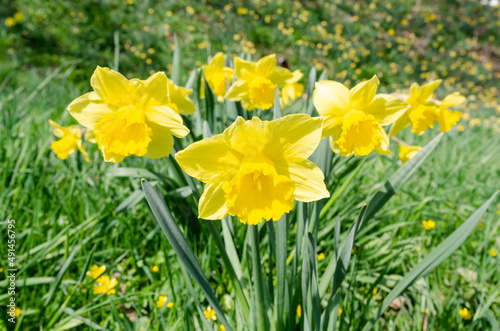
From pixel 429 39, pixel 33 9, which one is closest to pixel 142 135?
pixel 33 9

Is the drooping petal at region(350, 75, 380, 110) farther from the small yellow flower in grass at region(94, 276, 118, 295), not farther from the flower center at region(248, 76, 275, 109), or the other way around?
the small yellow flower in grass at region(94, 276, 118, 295)

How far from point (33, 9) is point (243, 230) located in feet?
16.9

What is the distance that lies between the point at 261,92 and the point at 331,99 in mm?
391

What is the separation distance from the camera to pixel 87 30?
4645 mm

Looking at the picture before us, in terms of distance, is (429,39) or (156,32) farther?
(429,39)

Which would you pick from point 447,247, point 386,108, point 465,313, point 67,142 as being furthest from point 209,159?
point 465,313

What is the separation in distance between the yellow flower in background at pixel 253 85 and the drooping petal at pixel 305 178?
0.50 m

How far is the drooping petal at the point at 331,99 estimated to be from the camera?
948 mm

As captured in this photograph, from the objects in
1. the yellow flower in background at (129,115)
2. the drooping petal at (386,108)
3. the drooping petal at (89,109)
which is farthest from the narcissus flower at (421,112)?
the drooping petal at (89,109)

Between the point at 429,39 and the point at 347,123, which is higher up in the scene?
the point at 347,123

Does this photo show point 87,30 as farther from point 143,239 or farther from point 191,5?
point 143,239

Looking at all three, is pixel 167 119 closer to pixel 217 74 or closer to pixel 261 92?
pixel 261 92

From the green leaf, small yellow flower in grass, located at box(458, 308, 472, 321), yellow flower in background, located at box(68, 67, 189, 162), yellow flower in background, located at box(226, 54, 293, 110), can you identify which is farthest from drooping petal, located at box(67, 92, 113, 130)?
small yellow flower in grass, located at box(458, 308, 472, 321)

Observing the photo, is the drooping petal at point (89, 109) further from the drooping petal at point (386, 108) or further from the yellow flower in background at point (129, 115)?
the drooping petal at point (386, 108)
